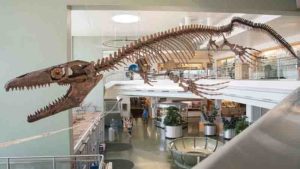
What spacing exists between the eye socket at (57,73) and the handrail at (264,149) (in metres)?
1.51

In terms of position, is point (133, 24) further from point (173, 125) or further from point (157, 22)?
point (173, 125)

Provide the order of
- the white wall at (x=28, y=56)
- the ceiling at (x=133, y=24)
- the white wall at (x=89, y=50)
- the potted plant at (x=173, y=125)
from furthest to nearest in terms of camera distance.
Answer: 1. the potted plant at (x=173, y=125)
2. the white wall at (x=89, y=50)
3. the ceiling at (x=133, y=24)
4. the white wall at (x=28, y=56)

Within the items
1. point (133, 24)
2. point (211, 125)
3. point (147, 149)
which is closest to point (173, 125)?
point (211, 125)

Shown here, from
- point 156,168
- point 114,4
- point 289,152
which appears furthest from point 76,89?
point 156,168

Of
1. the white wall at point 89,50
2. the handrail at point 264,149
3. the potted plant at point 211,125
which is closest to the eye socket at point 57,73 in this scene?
the handrail at point 264,149

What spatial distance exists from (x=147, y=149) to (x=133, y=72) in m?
9.04

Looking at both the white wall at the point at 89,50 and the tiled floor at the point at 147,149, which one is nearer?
the tiled floor at the point at 147,149

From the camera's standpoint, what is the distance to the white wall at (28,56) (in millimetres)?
3693

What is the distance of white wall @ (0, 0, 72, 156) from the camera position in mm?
3693

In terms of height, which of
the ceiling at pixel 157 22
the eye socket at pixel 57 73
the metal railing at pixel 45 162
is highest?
the ceiling at pixel 157 22

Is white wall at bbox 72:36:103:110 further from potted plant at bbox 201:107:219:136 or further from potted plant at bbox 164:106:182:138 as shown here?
potted plant at bbox 201:107:219:136

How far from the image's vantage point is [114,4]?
4.00 meters

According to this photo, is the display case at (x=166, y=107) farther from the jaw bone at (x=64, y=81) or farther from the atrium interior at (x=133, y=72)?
the jaw bone at (x=64, y=81)

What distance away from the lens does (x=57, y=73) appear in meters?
1.92
